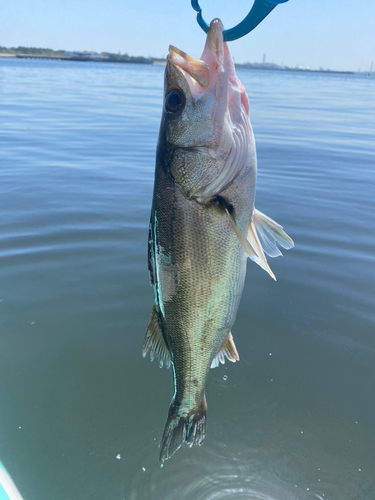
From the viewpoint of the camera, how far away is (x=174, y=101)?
2.01 meters

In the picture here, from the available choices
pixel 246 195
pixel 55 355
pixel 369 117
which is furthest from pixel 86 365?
pixel 369 117

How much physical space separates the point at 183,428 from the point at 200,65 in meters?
2.15

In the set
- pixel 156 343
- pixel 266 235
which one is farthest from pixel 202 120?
pixel 156 343

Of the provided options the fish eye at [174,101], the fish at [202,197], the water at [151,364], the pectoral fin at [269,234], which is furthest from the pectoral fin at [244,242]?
the water at [151,364]

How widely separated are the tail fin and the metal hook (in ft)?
6.96

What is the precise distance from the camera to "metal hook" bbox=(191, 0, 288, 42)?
65.4 inches

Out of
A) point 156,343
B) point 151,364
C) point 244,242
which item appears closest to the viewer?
point 244,242

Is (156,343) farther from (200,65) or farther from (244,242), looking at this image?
(200,65)

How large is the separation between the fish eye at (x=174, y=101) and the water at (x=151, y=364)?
256 cm

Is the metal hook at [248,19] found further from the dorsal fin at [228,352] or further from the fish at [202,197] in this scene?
the dorsal fin at [228,352]

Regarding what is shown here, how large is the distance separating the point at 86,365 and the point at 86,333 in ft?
1.55

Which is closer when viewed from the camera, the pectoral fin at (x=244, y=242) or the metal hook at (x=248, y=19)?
the metal hook at (x=248, y=19)

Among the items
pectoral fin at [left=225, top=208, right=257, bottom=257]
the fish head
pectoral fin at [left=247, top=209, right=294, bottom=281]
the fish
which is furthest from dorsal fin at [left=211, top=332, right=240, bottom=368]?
the fish head

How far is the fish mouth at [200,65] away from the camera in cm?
193
